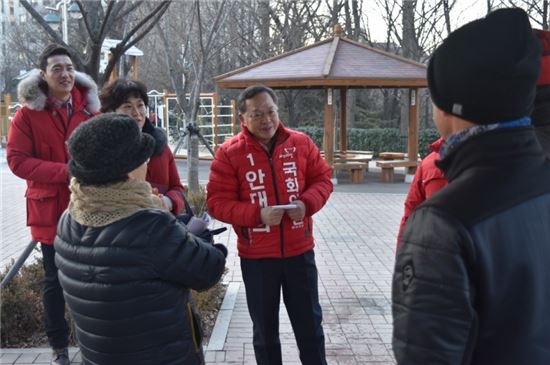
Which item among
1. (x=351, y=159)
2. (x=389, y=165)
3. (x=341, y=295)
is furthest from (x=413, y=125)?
(x=341, y=295)

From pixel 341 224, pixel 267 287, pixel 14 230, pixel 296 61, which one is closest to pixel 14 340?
pixel 267 287

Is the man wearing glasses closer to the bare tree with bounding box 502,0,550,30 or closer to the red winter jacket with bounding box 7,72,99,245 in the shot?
the red winter jacket with bounding box 7,72,99,245

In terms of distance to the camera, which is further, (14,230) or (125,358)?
(14,230)

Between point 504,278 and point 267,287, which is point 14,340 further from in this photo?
point 504,278

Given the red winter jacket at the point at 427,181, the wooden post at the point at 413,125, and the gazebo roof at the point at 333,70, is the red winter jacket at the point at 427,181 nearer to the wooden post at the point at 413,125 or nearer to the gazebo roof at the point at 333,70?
the gazebo roof at the point at 333,70

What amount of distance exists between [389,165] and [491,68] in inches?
500

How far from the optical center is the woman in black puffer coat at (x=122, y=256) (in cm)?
205

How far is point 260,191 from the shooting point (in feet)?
10.6

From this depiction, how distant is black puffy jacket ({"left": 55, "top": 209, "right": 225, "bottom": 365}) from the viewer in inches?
81.0

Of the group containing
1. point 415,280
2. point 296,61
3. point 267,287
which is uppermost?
point 296,61

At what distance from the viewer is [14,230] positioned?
28.0 feet

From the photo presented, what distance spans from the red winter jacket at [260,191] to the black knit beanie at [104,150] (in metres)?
1.15

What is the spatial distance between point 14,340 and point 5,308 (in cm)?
24

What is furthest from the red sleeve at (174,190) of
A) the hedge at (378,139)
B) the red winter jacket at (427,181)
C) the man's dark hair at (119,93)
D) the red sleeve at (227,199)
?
the hedge at (378,139)
